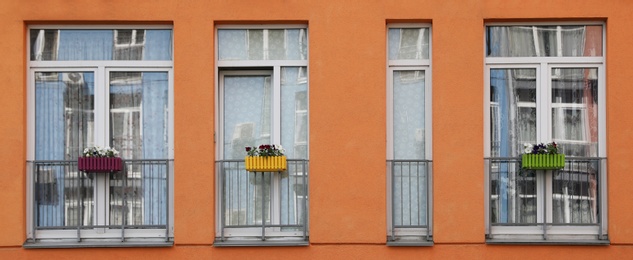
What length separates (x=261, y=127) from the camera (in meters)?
14.0

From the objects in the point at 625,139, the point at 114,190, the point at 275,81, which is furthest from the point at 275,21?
the point at 625,139

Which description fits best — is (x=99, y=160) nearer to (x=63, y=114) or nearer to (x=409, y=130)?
(x=63, y=114)

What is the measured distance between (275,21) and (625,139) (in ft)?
14.2

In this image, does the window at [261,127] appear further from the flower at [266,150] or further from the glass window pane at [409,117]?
the glass window pane at [409,117]

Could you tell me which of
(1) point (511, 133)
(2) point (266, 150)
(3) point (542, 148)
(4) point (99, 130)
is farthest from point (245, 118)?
(3) point (542, 148)

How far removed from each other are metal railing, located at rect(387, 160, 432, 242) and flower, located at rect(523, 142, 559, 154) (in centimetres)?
Answer: 121

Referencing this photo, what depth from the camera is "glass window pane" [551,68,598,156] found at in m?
13.9

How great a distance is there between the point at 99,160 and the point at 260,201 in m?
1.96

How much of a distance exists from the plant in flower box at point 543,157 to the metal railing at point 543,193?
0.24 m

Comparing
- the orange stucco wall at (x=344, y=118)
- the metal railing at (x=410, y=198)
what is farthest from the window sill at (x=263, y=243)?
the metal railing at (x=410, y=198)

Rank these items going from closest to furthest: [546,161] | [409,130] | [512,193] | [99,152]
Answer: [546,161] < [99,152] < [512,193] < [409,130]

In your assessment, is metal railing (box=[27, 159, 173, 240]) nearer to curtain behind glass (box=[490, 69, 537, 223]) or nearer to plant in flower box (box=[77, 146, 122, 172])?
plant in flower box (box=[77, 146, 122, 172])

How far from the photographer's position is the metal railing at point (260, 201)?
13875 millimetres

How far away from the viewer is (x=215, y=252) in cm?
1370
